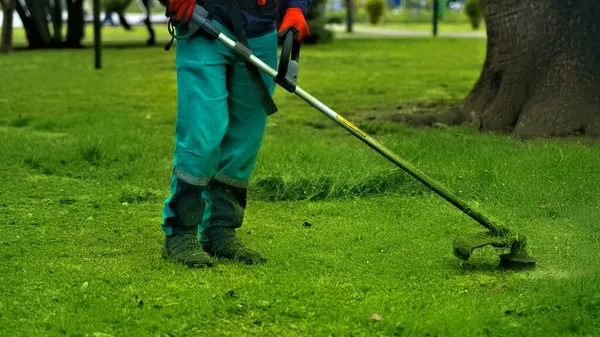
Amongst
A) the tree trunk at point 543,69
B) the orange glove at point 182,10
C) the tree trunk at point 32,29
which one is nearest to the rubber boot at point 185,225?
the orange glove at point 182,10

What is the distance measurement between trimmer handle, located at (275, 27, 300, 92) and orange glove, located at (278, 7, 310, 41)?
0.06ft

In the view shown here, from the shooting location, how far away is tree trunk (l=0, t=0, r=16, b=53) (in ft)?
61.1

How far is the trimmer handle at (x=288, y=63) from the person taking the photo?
4.02 m

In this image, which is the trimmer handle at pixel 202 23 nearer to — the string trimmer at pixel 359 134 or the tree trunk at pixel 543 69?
the string trimmer at pixel 359 134

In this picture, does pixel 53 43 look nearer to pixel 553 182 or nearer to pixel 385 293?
pixel 553 182

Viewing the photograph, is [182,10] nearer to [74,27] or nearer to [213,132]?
[213,132]

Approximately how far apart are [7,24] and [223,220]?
16.6 meters

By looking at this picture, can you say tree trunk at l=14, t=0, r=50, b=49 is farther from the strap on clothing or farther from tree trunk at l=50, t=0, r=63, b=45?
the strap on clothing

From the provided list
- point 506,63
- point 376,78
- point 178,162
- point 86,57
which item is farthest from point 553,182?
point 86,57

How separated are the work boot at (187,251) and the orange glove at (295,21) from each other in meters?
0.99

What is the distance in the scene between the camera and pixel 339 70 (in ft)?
47.2

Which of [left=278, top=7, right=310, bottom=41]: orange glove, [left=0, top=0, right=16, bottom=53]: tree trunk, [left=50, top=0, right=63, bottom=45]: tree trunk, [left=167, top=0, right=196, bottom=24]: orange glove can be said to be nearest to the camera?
[left=167, top=0, right=196, bottom=24]: orange glove

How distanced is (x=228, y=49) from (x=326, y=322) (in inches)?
50.3

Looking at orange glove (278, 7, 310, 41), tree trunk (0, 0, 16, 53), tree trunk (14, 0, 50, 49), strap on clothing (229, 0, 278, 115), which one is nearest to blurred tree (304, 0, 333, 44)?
tree trunk (0, 0, 16, 53)
